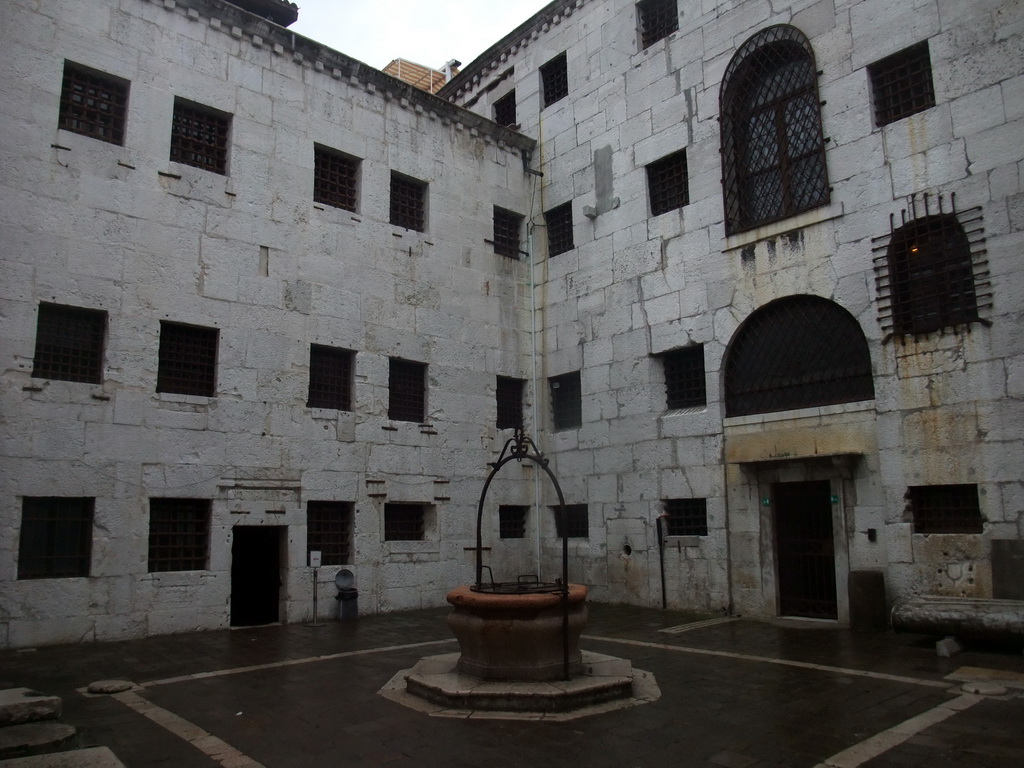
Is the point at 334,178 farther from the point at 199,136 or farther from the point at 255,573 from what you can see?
the point at 255,573

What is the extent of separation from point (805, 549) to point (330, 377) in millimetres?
8062

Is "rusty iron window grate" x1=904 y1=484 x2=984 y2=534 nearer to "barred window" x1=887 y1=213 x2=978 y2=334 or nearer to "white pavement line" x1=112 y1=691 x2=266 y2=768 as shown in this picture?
"barred window" x1=887 y1=213 x2=978 y2=334

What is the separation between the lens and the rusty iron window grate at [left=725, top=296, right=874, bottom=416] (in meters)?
11.1

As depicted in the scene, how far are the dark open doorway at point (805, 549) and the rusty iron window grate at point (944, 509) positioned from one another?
Result: 1.28 meters

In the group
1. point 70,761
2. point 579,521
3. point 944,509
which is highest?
point 944,509

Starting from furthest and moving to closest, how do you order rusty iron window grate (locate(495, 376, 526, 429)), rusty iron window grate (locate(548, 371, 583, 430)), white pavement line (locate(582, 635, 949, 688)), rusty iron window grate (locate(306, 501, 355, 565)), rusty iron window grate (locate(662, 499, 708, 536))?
rusty iron window grate (locate(495, 376, 526, 429)), rusty iron window grate (locate(548, 371, 583, 430)), rusty iron window grate (locate(662, 499, 708, 536)), rusty iron window grate (locate(306, 501, 355, 565)), white pavement line (locate(582, 635, 949, 688))

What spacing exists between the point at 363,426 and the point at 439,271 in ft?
11.5

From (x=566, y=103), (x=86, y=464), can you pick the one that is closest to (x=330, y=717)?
(x=86, y=464)

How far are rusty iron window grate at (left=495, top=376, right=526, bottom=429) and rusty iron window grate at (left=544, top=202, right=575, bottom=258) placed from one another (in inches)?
111

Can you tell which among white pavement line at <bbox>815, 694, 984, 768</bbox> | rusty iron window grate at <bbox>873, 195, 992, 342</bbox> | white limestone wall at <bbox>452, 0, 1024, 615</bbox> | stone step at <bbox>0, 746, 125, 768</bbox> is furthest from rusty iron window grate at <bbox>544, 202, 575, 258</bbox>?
stone step at <bbox>0, 746, 125, 768</bbox>

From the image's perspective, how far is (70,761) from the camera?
5.00 meters

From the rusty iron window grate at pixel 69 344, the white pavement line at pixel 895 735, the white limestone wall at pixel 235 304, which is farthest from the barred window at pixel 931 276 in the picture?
the rusty iron window grate at pixel 69 344

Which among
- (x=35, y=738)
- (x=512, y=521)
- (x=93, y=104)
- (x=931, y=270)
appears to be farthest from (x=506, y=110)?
(x=35, y=738)

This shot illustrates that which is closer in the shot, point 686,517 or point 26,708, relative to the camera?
point 26,708
